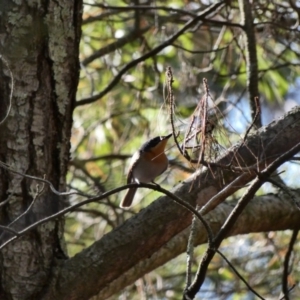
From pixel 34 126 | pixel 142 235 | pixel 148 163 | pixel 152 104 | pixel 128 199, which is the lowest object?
pixel 142 235

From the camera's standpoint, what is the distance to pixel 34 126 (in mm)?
2293

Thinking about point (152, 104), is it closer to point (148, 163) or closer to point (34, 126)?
point (148, 163)

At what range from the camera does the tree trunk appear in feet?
7.26

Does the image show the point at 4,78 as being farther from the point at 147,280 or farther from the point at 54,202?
the point at 147,280

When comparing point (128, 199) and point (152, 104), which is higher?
point (152, 104)

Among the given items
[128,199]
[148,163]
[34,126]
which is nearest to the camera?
[34,126]

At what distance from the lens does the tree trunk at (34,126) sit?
2213mm

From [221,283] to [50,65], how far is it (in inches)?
97.4

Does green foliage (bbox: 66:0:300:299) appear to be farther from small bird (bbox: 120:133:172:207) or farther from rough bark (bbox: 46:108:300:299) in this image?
rough bark (bbox: 46:108:300:299)

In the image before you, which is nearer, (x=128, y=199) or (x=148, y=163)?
(x=148, y=163)

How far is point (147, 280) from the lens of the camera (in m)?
3.80

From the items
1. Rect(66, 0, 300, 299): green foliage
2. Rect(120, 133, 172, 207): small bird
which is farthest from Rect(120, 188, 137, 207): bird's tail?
Rect(120, 133, 172, 207): small bird

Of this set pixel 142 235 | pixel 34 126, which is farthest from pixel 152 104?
pixel 142 235

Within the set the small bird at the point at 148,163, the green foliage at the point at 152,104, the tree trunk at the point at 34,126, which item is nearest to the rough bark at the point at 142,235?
the tree trunk at the point at 34,126
